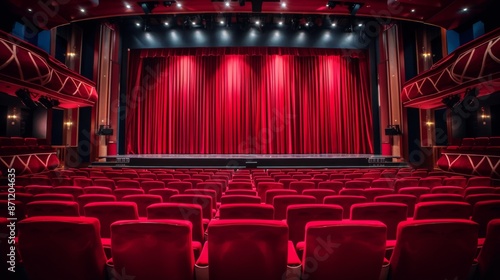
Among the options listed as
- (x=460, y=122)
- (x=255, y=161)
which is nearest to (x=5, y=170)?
(x=255, y=161)

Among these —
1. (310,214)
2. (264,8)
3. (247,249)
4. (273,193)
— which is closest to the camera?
(247,249)

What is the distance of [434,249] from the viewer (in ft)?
5.16

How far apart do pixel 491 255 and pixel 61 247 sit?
2.41 meters

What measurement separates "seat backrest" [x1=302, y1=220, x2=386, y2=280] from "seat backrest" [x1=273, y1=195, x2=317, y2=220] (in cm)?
110

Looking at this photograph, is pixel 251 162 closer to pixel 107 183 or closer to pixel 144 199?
pixel 107 183

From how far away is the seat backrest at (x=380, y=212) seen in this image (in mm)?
2156

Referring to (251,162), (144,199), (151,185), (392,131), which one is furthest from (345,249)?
(392,131)

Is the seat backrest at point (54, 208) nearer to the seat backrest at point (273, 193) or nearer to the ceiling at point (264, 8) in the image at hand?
the seat backrest at point (273, 193)

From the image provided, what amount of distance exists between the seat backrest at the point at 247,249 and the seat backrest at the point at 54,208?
4.48ft

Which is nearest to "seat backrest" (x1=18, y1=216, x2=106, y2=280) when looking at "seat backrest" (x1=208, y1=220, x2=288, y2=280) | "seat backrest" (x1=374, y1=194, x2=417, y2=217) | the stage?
"seat backrest" (x1=208, y1=220, x2=288, y2=280)

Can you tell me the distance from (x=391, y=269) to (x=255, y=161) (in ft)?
26.9

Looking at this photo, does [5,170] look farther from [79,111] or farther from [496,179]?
[496,179]

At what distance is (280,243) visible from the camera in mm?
1492

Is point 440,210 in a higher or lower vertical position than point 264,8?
lower
